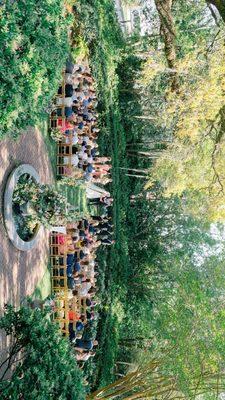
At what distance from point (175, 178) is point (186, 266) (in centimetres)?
494

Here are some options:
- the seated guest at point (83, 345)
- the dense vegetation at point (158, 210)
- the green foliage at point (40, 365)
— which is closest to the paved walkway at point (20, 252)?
the seated guest at point (83, 345)

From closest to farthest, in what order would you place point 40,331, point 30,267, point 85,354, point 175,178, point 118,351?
point 40,331
point 30,267
point 85,354
point 175,178
point 118,351

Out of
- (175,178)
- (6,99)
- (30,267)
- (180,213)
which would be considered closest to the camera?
(6,99)

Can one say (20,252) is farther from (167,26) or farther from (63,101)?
(167,26)

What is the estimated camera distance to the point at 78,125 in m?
18.9

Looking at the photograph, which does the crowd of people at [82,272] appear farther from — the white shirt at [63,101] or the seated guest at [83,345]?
the white shirt at [63,101]

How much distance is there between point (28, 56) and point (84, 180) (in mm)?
11913

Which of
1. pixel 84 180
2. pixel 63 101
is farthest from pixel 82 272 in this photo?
pixel 63 101

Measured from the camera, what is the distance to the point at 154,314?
2239cm

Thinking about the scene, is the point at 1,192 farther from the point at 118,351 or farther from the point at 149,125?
the point at 149,125

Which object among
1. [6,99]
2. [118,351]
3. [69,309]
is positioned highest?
[6,99]

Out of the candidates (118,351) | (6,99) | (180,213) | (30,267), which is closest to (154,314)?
(118,351)

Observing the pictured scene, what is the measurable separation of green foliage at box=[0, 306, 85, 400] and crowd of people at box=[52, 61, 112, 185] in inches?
376

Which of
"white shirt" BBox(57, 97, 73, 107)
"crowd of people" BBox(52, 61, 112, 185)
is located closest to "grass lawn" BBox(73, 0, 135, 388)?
"crowd of people" BBox(52, 61, 112, 185)
